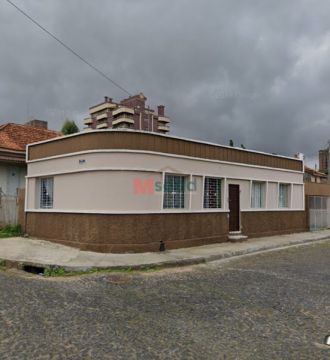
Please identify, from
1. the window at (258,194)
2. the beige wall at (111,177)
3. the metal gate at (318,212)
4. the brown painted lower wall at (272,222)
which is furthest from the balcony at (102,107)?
the beige wall at (111,177)

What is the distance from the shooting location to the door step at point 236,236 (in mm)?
14344

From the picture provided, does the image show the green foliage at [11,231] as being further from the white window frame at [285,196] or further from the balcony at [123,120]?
the balcony at [123,120]

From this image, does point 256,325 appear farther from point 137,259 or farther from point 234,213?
point 234,213

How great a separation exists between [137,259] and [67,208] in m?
3.33

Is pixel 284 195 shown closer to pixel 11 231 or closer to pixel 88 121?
pixel 11 231

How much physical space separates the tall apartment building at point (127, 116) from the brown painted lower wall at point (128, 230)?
13611mm

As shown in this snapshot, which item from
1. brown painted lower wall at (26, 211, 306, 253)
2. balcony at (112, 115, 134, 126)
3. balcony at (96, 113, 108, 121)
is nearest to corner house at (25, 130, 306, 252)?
brown painted lower wall at (26, 211, 306, 253)

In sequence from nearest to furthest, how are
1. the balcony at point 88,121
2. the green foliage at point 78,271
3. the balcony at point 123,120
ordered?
the green foliage at point 78,271 → the balcony at point 123,120 → the balcony at point 88,121

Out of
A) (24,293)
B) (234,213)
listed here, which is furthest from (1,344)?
(234,213)

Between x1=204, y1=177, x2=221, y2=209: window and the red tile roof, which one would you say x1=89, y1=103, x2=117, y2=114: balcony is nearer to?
the red tile roof

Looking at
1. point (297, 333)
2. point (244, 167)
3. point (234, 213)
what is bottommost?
point (297, 333)

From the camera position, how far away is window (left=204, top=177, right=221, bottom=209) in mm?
13750

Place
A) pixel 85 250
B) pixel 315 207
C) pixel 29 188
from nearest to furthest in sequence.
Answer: pixel 85 250, pixel 29 188, pixel 315 207

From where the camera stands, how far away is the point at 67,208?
40.2ft
